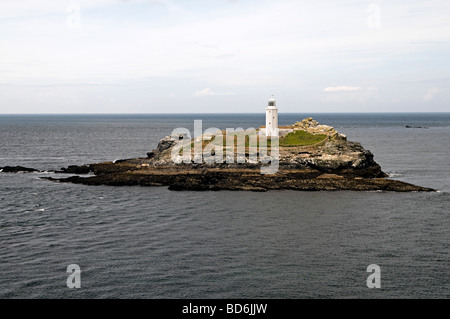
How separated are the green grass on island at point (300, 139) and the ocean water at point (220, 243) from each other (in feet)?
63.1

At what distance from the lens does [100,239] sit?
37.9 m

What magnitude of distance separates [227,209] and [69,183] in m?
27.9

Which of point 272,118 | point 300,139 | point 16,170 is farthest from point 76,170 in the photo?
point 300,139

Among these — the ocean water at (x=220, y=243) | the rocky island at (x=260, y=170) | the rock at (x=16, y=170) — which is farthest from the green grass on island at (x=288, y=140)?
the rock at (x=16, y=170)

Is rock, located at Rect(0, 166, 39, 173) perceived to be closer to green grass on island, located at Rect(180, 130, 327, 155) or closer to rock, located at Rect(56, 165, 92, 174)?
rock, located at Rect(56, 165, 92, 174)

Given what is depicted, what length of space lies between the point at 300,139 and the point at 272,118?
6402 mm

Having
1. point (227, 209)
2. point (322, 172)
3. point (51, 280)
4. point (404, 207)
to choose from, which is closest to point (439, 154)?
point (322, 172)

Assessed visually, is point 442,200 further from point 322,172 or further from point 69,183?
point 69,183

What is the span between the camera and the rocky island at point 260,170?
59.9 m

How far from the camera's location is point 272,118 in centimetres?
7962

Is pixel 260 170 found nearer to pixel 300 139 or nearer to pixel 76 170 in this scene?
pixel 300 139

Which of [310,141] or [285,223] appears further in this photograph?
[310,141]

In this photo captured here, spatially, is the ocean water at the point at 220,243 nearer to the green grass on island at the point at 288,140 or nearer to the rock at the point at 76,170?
the rock at the point at 76,170
